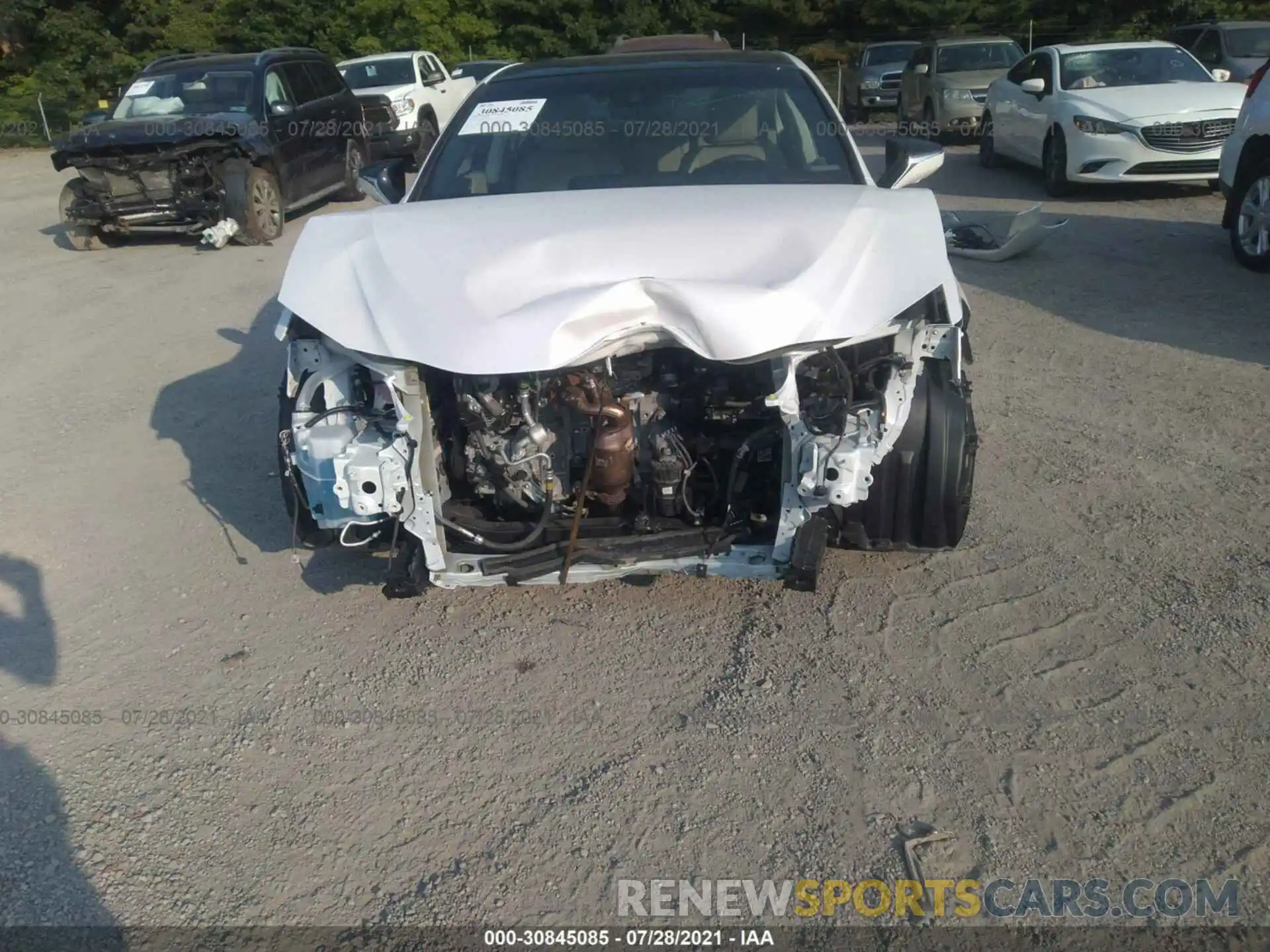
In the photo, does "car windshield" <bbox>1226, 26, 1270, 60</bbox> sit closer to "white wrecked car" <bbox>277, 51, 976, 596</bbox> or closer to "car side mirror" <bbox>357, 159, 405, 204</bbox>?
"white wrecked car" <bbox>277, 51, 976, 596</bbox>

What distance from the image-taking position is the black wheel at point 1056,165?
11562 millimetres

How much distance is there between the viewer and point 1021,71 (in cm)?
1366

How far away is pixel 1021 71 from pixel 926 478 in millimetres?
11876

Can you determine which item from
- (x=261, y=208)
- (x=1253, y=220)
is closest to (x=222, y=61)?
(x=261, y=208)

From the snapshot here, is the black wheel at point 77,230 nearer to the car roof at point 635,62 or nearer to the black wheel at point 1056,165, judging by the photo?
the car roof at point 635,62

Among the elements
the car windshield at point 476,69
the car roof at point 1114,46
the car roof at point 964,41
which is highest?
the car roof at point 1114,46

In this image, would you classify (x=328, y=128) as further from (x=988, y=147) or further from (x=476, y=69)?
(x=476, y=69)

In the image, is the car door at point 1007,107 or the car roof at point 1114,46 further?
the car door at point 1007,107

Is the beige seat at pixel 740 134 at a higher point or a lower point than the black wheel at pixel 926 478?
higher

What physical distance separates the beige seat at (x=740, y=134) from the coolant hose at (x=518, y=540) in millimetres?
1695

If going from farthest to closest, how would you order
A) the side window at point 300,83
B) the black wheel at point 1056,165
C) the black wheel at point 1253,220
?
the side window at point 300,83 < the black wheel at point 1056,165 < the black wheel at point 1253,220
